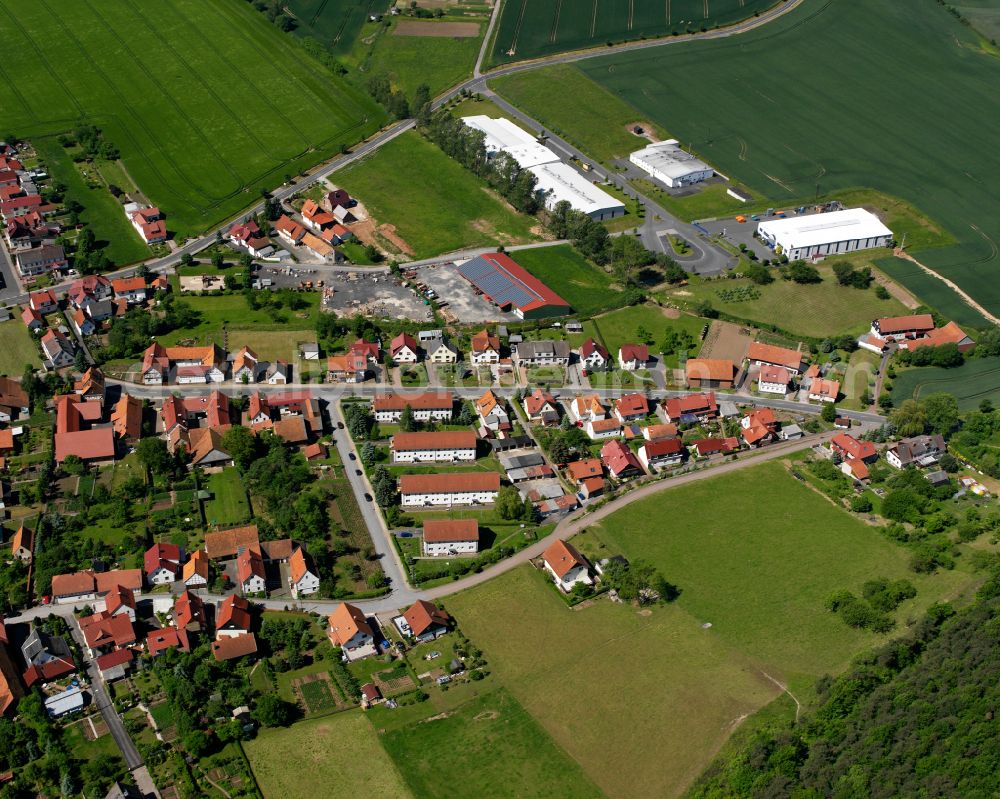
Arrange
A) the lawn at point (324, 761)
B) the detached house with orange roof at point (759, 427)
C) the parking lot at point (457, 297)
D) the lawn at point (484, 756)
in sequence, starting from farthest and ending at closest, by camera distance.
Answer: the parking lot at point (457, 297) < the detached house with orange roof at point (759, 427) < the lawn at point (484, 756) < the lawn at point (324, 761)

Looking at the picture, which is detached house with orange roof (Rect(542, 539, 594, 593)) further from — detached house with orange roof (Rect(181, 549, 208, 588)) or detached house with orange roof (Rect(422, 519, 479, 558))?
detached house with orange roof (Rect(181, 549, 208, 588))

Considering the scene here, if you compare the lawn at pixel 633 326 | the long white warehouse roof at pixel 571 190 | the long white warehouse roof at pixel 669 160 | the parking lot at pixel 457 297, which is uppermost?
the long white warehouse roof at pixel 669 160

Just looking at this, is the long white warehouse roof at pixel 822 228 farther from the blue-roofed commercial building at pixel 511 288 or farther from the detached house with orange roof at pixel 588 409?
the detached house with orange roof at pixel 588 409

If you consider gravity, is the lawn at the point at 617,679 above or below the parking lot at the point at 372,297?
below

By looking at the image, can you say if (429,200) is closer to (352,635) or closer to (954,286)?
(954,286)

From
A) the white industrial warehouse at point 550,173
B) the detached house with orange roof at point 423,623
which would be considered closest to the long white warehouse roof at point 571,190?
the white industrial warehouse at point 550,173

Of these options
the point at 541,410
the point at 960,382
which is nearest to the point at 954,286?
the point at 960,382

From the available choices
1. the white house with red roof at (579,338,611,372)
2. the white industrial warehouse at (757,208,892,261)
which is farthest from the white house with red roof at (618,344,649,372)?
the white industrial warehouse at (757,208,892,261)
